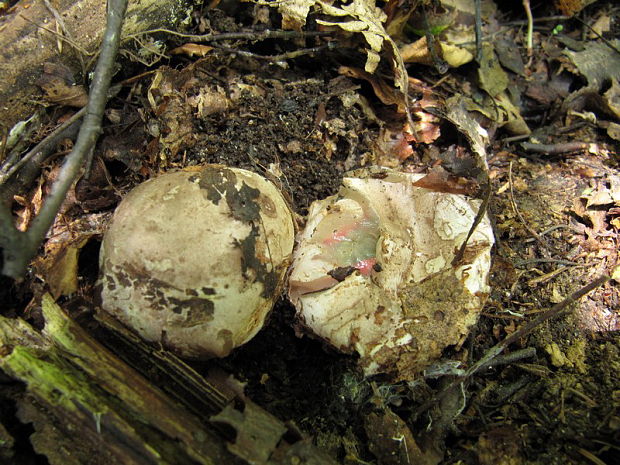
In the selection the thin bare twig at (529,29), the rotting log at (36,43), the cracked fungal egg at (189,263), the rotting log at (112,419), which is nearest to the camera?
the rotting log at (112,419)

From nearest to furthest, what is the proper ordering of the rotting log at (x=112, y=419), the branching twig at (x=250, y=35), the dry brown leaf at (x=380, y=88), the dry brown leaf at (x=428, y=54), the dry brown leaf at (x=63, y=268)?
the rotting log at (x=112, y=419)
the dry brown leaf at (x=63, y=268)
the branching twig at (x=250, y=35)
the dry brown leaf at (x=380, y=88)
the dry brown leaf at (x=428, y=54)

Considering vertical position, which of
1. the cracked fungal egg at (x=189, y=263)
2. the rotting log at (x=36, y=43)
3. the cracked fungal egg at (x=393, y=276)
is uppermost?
the rotting log at (x=36, y=43)

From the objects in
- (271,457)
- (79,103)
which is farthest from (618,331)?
(79,103)

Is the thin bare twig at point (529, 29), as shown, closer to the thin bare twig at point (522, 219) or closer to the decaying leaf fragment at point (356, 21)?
the thin bare twig at point (522, 219)

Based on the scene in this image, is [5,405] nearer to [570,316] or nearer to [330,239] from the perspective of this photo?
[330,239]

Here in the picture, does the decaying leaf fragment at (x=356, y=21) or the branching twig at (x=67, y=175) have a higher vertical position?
the branching twig at (x=67, y=175)

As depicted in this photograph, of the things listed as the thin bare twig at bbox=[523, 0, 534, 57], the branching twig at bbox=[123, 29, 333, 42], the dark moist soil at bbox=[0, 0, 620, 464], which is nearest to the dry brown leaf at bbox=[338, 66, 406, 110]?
the dark moist soil at bbox=[0, 0, 620, 464]

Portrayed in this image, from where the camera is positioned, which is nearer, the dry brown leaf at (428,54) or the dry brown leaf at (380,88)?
the dry brown leaf at (380,88)

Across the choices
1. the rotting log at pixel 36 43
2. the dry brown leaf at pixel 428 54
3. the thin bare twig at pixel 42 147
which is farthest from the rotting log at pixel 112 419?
the dry brown leaf at pixel 428 54
